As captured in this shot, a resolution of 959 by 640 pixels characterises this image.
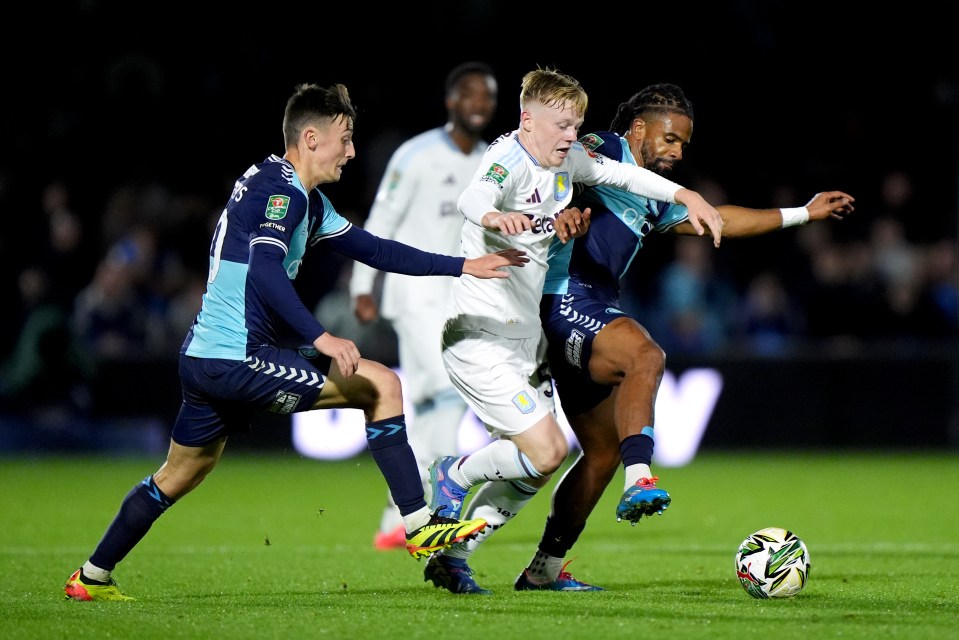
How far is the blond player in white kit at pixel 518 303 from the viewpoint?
598 cm

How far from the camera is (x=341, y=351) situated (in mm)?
5430

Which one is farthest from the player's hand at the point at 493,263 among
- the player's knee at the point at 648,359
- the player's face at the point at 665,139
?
the player's face at the point at 665,139

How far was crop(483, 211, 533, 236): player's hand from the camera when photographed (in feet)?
18.2

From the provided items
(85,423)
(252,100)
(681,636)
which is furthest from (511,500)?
(252,100)

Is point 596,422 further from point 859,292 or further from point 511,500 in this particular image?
point 859,292

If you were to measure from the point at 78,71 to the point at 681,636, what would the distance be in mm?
14307

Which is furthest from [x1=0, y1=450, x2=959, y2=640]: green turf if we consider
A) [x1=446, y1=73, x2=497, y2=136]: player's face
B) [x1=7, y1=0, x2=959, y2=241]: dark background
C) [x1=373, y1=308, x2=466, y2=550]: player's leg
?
[x1=7, y1=0, x2=959, y2=241]: dark background

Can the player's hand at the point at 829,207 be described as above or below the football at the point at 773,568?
above

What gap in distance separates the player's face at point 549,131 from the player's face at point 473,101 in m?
2.55

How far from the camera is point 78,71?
685 inches

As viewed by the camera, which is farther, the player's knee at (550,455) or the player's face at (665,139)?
the player's face at (665,139)

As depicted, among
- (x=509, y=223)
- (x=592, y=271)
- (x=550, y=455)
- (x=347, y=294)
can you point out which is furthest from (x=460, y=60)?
(x=509, y=223)

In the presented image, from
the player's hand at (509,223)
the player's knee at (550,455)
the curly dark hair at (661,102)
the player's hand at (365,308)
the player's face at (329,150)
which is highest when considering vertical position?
the curly dark hair at (661,102)

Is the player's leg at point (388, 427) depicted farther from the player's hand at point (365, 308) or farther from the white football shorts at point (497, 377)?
the player's hand at point (365, 308)
